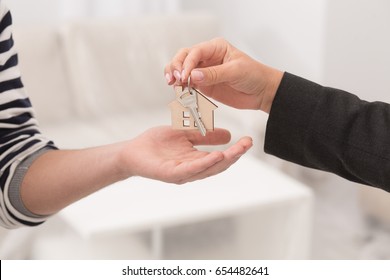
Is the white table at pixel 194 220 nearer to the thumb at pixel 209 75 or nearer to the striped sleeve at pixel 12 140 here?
the striped sleeve at pixel 12 140

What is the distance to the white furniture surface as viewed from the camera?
1.69m

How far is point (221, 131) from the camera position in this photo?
0.91m

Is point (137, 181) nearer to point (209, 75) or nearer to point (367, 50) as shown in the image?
point (367, 50)

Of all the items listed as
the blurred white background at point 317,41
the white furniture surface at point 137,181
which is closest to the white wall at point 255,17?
the blurred white background at point 317,41

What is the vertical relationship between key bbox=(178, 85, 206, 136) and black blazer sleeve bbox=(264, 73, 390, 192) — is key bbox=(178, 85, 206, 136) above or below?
above

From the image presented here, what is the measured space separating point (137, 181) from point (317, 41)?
28.3 inches

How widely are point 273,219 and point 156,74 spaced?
0.76 meters

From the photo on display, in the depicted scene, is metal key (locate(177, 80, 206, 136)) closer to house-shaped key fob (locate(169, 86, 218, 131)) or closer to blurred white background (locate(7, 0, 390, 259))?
house-shaped key fob (locate(169, 86, 218, 131))

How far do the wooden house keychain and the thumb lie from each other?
1 centimetres

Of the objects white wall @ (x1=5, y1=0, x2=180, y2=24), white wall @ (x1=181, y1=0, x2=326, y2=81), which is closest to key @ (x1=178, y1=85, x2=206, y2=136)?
white wall @ (x1=181, y1=0, x2=326, y2=81)

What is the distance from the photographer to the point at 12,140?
94 centimetres

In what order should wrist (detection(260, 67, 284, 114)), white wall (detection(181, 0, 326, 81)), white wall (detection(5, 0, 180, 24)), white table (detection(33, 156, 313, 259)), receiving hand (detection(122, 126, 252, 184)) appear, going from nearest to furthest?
receiving hand (detection(122, 126, 252, 184)) → wrist (detection(260, 67, 284, 114)) → white table (detection(33, 156, 313, 259)) → white wall (detection(181, 0, 326, 81)) → white wall (detection(5, 0, 180, 24))

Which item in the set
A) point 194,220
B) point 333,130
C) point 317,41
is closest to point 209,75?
point 333,130

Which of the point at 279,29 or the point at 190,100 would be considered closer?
the point at 190,100
